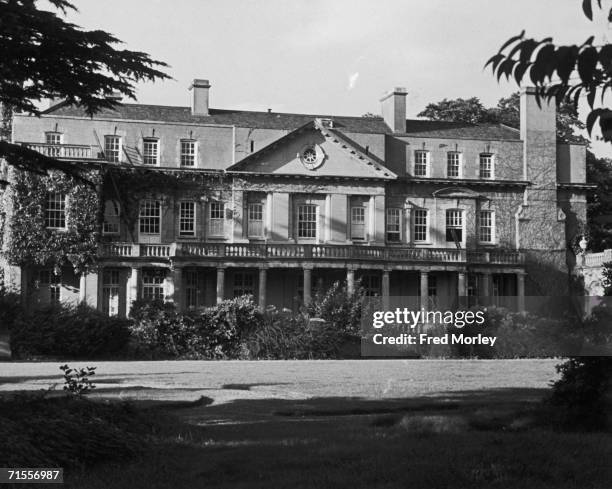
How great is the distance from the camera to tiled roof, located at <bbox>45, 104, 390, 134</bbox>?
5072cm

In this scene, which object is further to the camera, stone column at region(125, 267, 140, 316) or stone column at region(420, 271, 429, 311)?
stone column at region(420, 271, 429, 311)

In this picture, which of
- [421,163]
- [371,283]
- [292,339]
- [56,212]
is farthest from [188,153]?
[292,339]

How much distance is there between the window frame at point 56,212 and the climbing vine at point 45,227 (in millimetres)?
240

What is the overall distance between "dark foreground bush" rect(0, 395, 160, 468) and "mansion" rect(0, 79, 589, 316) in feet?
113

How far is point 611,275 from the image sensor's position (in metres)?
11.1

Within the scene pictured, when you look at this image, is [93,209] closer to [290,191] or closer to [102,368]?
[290,191]

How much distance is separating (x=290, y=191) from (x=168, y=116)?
773 cm

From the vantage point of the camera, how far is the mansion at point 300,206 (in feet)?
153

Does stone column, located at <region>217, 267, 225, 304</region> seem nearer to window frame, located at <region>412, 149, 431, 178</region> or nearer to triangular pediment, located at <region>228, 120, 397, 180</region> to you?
triangular pediment, located at <region>228, 120, 397, 180</region>

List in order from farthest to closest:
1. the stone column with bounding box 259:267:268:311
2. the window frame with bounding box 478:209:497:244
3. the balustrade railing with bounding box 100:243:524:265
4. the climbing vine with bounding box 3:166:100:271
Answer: the window frame with bounding box 478:209:497:244 < the balustrade railing with bounding box 100:243:524:265 < the stone column with bounding box 259:267:268:311 < the climbing vine with bounding box 3:166:100:271

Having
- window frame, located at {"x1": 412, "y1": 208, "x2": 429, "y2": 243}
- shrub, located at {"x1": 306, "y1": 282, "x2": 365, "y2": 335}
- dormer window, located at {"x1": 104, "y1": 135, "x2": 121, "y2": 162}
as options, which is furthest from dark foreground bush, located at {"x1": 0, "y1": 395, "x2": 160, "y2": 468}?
window frame, located at {"x1": 412, "y1": 208, "x2": 429, "y2": 243}

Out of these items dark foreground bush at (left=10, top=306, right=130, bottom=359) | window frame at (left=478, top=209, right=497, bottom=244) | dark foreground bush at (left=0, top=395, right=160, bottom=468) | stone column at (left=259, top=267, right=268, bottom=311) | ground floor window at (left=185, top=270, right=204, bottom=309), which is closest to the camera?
dark foreground bush at (left=0, top=395, right=160, bottom=468)
